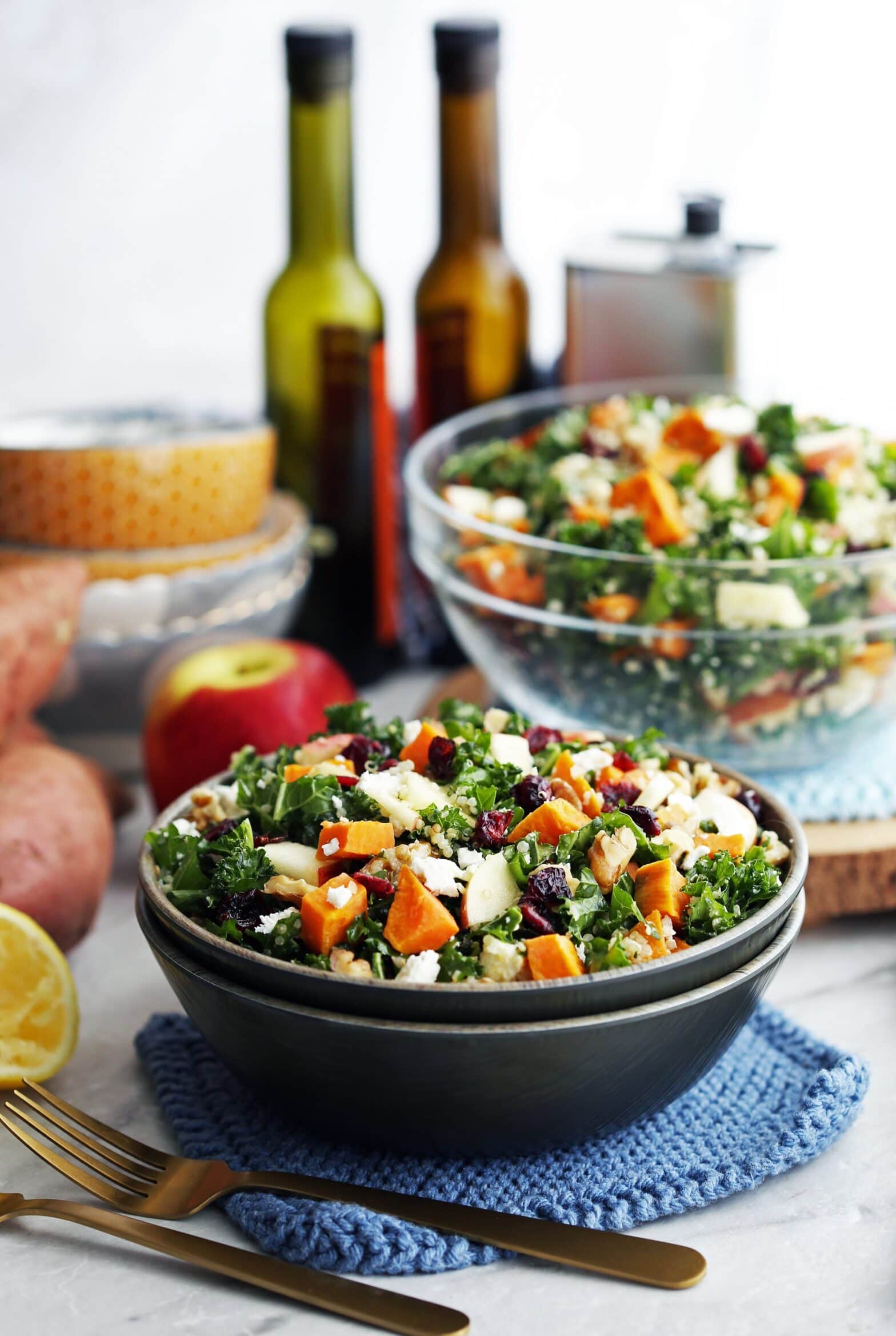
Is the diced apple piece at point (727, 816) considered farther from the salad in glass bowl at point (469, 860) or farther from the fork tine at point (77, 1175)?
the fork tine at point (77, 1175)

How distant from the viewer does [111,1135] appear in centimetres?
116

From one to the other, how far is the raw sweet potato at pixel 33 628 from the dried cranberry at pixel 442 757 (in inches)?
24.6

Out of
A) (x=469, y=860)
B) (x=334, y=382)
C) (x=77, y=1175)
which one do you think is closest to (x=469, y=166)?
(x=334, y=382)

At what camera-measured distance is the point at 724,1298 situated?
3.40 feet

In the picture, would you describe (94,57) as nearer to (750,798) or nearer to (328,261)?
(328,261)

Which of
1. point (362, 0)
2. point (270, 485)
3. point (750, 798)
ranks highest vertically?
point (362, 0)

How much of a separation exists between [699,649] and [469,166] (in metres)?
0.86

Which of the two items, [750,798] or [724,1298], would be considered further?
[750,798]

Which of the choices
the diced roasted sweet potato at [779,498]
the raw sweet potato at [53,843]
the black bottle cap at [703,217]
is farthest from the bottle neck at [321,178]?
the raw sweet potato at [53,843]

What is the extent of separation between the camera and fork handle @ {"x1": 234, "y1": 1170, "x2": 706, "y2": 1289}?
1.03 meters

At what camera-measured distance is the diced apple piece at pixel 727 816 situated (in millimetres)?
1217

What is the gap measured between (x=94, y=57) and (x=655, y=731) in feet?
5.52

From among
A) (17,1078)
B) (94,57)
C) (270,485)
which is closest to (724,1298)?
(17,1078)

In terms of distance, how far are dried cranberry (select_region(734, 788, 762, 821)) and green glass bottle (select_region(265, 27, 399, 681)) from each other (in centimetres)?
102
